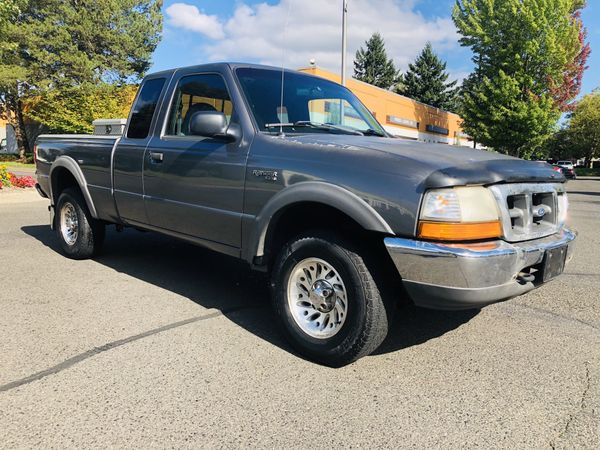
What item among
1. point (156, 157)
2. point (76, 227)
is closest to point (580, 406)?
point (156, 157)

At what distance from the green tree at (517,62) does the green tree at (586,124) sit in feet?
87.0

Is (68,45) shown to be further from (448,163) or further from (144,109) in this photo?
(448,163)

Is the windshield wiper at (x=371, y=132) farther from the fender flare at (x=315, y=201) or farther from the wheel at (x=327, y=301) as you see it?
the wheel at (x=327, y=301)

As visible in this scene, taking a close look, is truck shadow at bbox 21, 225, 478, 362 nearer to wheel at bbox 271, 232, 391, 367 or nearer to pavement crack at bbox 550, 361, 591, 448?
wheel at bbox 271, 232, 391, 367

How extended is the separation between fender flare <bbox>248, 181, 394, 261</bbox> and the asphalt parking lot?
0.77 metres

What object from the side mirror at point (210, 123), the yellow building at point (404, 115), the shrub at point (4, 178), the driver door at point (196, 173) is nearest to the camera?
the side mirror at point (210, 123)

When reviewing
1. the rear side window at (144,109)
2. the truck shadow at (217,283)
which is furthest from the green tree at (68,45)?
the rear side window at (144,109)

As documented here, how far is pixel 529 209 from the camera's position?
2.95m

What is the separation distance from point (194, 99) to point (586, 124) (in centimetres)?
6583

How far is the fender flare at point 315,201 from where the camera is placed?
9.14 ft

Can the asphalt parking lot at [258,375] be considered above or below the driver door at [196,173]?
below

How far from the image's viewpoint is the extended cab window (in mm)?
3957

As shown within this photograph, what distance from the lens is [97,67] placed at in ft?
106

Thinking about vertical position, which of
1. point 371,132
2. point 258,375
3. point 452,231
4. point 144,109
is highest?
point 144,109
